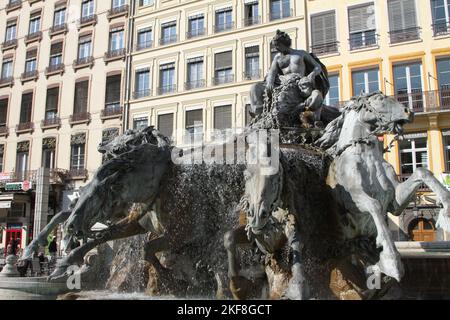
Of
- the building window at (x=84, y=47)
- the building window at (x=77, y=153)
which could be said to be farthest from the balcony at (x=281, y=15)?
the building window at (x=77, y=153)

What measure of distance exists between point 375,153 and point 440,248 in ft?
9.39

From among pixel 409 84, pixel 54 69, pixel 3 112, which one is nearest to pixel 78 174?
pixel 54 69

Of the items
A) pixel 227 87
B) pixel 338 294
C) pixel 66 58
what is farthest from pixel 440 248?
pixel 66 58

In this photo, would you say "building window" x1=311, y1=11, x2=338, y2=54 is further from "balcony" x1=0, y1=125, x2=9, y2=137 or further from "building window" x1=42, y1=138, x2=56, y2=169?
"balcony" x1=0, y1=125, x2=9, y2=137

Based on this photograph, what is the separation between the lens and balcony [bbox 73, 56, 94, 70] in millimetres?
34638

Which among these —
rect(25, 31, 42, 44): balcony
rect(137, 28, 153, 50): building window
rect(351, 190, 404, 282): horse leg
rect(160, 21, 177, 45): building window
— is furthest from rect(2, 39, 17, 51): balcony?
rect(351, 190, 404, 282): horse leg

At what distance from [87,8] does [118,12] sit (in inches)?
142

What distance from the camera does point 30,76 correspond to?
122ft

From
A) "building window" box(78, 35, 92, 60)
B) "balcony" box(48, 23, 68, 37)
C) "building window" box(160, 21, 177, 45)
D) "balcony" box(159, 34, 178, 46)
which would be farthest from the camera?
"balcony" box(48, 23, 68, 37)

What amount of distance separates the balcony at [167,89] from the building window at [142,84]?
946mm

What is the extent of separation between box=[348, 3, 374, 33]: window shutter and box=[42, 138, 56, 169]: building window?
74.1ft

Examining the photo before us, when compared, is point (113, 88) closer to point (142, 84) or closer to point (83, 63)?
point (142, 84)

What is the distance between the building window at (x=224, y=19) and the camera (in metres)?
30.4

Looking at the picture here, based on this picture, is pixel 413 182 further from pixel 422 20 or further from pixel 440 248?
pixel 422 20
